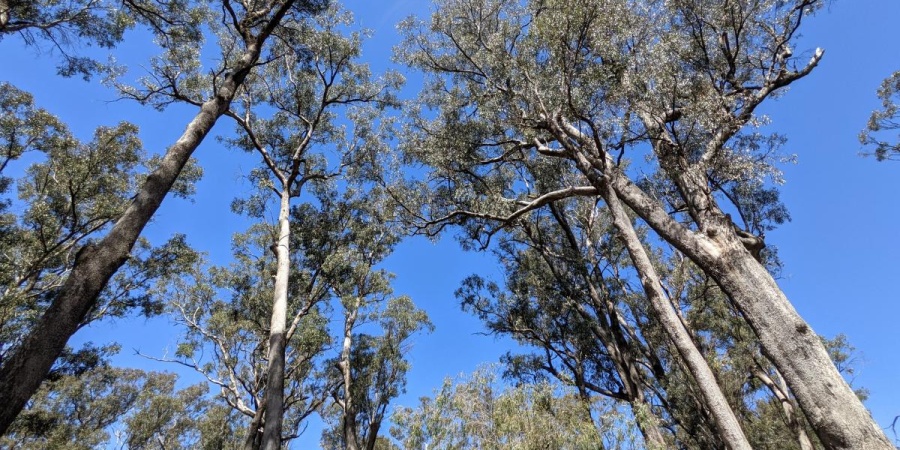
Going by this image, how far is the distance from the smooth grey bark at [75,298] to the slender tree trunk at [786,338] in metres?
7.44

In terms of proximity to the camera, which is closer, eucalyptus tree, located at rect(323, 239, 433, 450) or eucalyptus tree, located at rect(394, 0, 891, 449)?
eucalyptus tree, located at rect(394, 0, 891, 449)

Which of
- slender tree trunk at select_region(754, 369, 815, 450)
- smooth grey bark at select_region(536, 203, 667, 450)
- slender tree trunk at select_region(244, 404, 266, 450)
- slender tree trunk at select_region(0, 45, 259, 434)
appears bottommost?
slender tree trunk at select_region(0, 45, 259, 434)

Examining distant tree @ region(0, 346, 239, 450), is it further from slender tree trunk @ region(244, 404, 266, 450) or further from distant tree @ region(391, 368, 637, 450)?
distant tree @ region(391, 368, 637, 450)

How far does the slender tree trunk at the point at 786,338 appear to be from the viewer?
16.2 feet

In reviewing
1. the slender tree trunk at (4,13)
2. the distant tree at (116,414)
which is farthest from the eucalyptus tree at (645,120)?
the distant tree at (116,414)

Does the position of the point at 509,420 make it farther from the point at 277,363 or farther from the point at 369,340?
the point at 369,340

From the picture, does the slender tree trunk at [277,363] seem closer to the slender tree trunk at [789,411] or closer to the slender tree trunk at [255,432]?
the slender tree trunk at [255,432]

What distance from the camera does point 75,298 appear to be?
3.50 metres

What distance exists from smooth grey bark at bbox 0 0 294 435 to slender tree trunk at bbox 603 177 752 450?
23.1ft

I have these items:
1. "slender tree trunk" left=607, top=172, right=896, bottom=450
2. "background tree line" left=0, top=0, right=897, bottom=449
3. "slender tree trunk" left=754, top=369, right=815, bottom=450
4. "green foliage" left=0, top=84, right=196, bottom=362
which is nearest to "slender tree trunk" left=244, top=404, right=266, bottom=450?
"background tree line" left=0, top=0, right=897, bottom=449

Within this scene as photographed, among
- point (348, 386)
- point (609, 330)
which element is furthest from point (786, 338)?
point (348, 386)

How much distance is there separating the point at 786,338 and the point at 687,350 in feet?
3.99

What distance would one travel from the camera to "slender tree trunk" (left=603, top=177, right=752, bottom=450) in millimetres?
5688

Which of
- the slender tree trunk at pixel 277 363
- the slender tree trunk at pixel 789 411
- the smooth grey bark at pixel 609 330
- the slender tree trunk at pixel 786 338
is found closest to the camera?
the slender tree trunk at pixel 786 338
